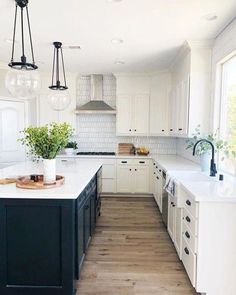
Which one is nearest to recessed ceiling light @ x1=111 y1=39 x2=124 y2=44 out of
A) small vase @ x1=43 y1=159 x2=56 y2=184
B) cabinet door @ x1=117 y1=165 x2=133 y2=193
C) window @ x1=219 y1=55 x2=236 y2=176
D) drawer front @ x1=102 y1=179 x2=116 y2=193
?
window @ x1=219 y1=55 x2=236 y2=176

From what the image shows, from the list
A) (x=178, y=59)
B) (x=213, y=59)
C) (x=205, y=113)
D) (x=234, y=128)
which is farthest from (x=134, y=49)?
(x=234, y=128)

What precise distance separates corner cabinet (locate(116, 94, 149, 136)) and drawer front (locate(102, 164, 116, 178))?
3.05ft

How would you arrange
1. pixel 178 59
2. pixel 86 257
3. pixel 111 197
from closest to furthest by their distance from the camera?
pixel 86 257 → pixel 178 59 → pixel 111 197

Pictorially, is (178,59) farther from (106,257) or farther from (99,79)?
(106,257)

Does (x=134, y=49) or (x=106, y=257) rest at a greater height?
(x=134, y=49)

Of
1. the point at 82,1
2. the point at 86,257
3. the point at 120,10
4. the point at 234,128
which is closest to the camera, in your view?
the point at 82,1

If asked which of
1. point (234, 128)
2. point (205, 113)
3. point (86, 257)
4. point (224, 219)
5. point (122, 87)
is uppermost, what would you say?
point (122, 87)

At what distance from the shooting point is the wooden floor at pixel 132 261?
92.0 inches

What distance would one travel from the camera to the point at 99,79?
5887mm

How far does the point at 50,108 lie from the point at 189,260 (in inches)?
178

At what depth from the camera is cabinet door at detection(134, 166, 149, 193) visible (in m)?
5.52

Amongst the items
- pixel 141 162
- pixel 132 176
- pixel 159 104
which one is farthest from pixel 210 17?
pixel 132 176

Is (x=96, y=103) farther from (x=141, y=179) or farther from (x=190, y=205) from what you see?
(x=190, y=205)

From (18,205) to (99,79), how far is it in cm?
436
